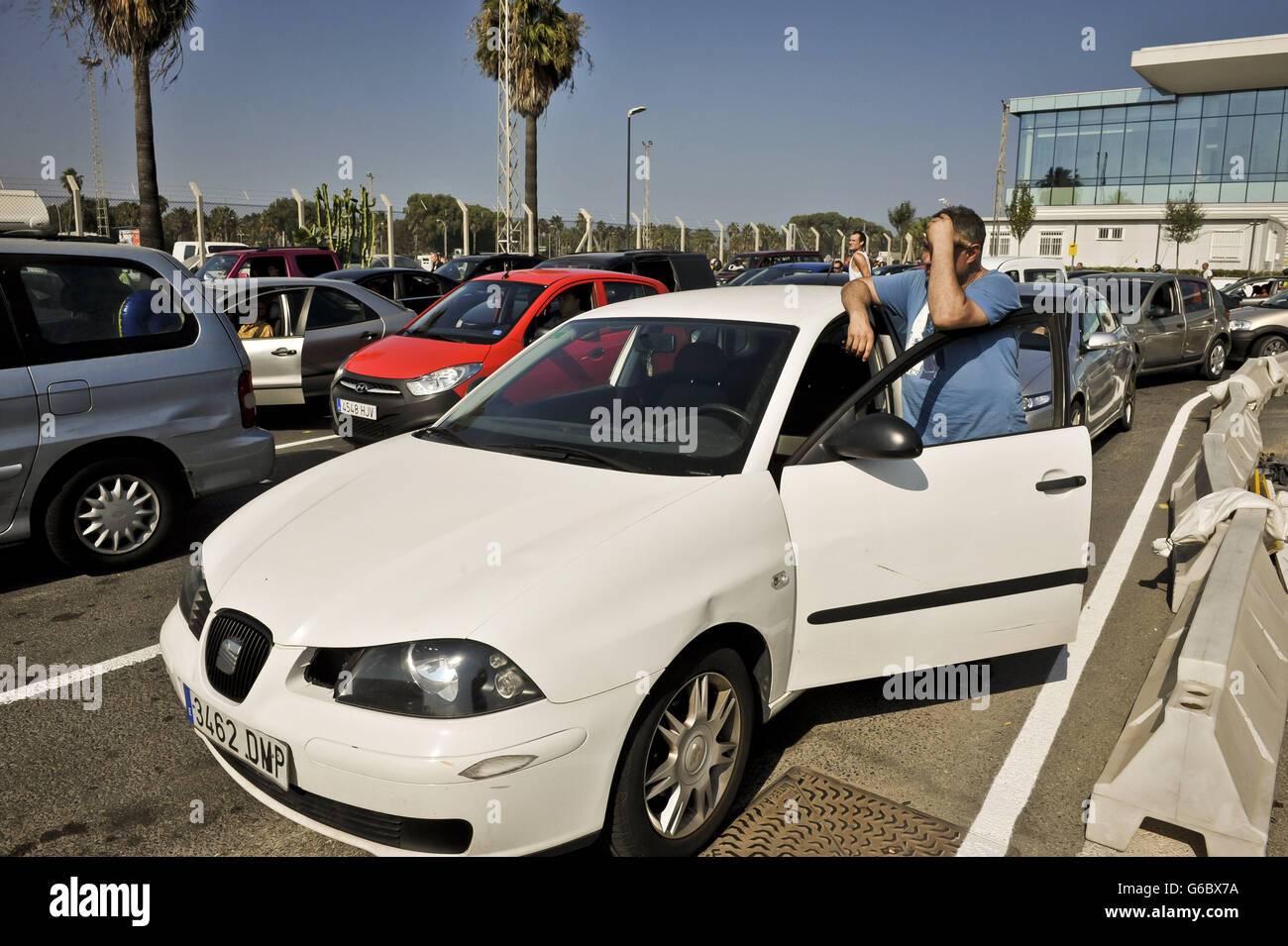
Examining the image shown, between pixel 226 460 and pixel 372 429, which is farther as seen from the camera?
pixel 372 429

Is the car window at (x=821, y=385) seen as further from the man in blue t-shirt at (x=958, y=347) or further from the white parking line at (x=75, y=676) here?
the white parking line at (x=75, y=676)

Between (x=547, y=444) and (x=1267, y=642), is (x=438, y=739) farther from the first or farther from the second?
(x=1267, y=642)

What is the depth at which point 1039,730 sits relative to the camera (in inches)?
151

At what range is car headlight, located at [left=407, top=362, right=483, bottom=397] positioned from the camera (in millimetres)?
8219

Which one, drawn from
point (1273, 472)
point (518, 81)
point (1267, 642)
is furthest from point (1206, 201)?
point (1267, 642)

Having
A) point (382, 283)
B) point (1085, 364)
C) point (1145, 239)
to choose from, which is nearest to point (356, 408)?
point (1085, 364)

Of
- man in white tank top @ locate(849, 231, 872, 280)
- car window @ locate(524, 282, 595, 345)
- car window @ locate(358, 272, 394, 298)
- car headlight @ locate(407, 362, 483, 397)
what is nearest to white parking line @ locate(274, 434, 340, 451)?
car headlight @ locate(407, 362, 483, 397)

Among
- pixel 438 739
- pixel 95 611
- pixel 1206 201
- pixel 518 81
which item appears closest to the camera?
pixel 438 739

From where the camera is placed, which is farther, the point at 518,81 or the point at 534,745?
the point at 518,81

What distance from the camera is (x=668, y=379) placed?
3660 mm

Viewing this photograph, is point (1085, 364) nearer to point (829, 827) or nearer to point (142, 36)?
point (829, 827)

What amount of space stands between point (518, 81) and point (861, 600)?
26.3m

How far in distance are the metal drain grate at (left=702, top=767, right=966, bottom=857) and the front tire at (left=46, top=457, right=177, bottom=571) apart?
4038mm

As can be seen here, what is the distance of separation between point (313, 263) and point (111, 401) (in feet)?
38.4
